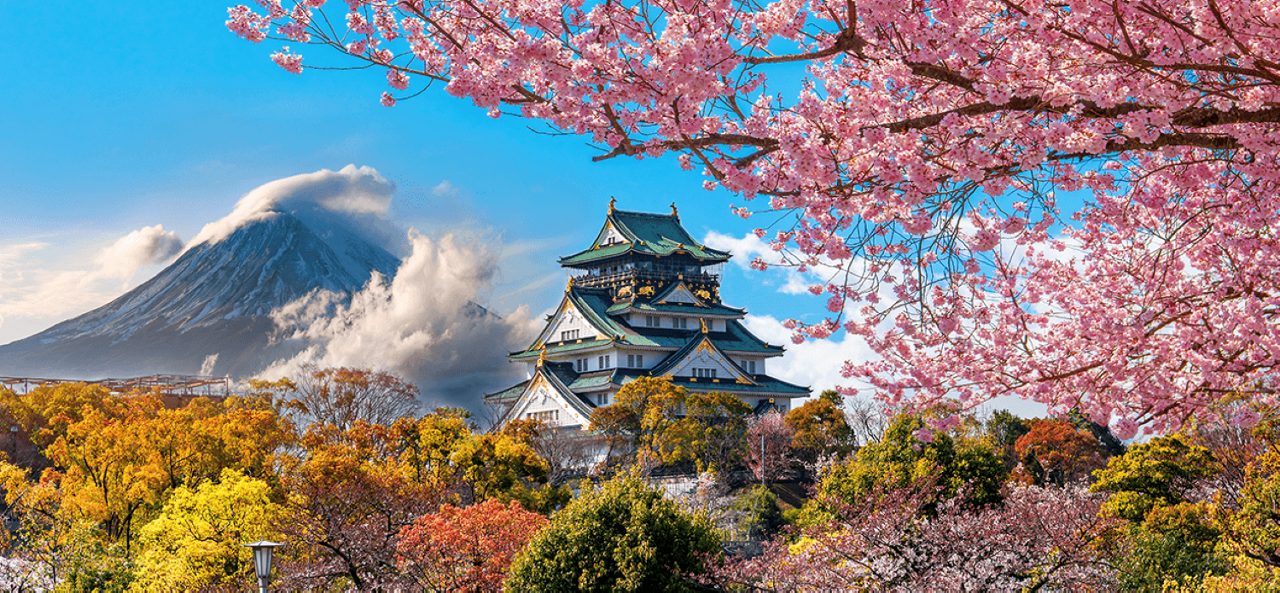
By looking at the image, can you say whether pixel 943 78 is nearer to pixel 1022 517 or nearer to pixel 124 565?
pixel 1022 517

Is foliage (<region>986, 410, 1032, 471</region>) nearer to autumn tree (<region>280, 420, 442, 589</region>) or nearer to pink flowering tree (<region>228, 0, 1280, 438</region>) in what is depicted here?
autumn tree (<region>280, 420, 442, 589</region>)

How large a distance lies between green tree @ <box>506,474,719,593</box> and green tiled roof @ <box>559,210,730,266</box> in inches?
1591

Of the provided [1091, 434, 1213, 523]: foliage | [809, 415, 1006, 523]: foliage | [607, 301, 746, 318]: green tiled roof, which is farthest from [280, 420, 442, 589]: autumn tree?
[607, 301, 746, 318]: green tiled roof

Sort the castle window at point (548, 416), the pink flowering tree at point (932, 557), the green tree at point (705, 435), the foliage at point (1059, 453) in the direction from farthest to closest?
the castle window at point (548, 416), the green tree at point (705, 435), the foliage at point (1059, 453), the pink flowering tree at point (932, 557)

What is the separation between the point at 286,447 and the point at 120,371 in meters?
83.9

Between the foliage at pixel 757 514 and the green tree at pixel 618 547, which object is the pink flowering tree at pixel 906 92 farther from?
the foliage at pixel 757 514

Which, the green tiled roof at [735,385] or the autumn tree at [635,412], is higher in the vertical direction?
the green tiled roof at [735,385]

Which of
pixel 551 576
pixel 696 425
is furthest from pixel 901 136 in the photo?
pixel 696 425

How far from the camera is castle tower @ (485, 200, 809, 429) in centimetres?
5094

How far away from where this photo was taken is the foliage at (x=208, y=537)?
60.2 feet

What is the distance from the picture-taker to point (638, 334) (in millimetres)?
53031

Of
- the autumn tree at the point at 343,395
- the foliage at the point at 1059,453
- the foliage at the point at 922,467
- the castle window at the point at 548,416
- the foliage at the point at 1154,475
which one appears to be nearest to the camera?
the foliage at the point at 922,467

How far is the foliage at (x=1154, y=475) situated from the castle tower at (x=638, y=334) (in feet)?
86.8

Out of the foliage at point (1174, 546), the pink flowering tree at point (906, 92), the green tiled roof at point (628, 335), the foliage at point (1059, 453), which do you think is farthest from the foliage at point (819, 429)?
the pink flowering tree at point (906, 92)
